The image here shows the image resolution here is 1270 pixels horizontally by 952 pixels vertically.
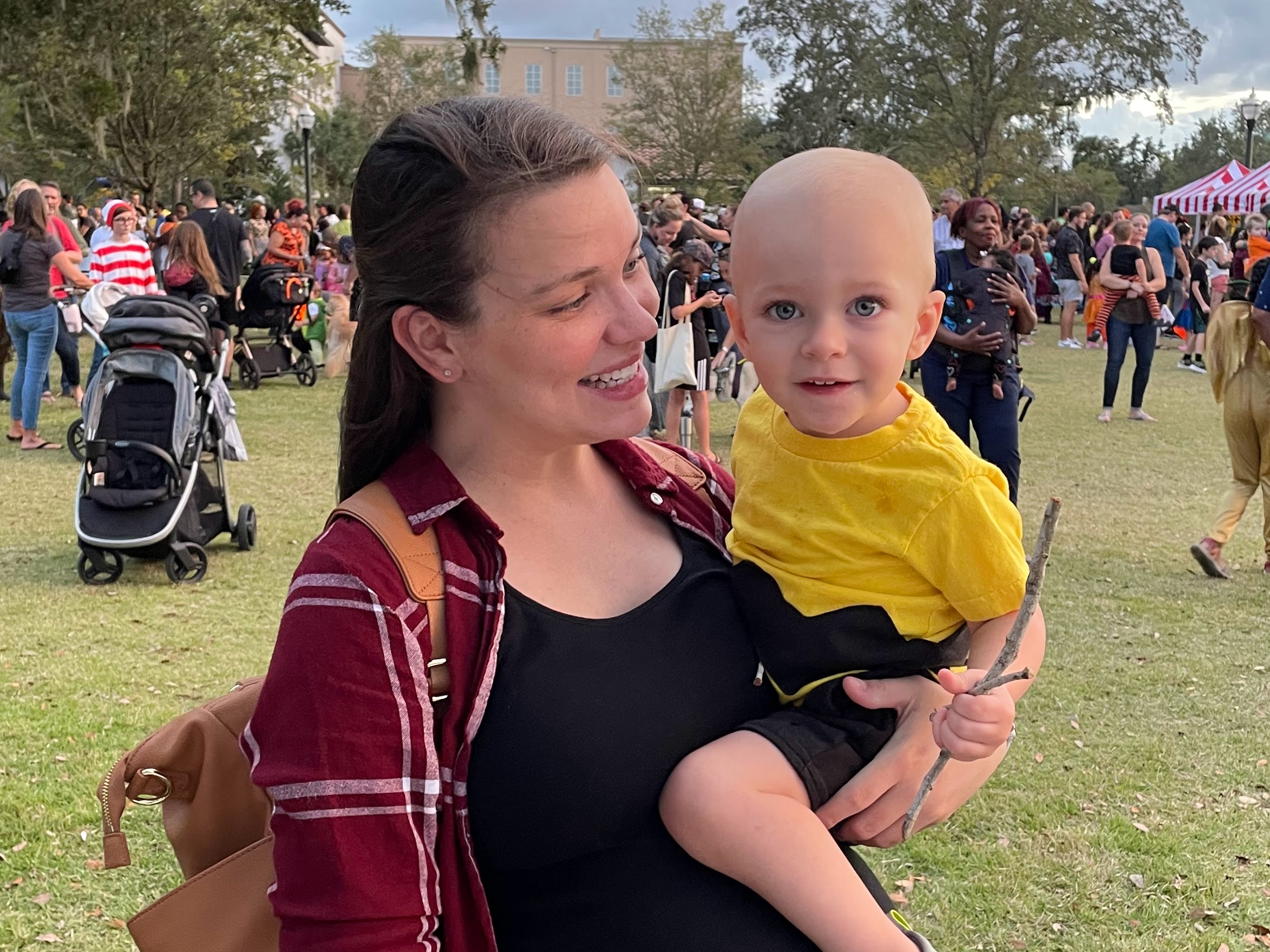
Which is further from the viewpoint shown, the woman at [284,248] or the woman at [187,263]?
the woman at [284,248]

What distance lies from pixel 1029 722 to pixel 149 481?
464 centimetres

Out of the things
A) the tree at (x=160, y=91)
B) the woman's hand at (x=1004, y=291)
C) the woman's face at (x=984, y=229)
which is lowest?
the woman's hand at (x=1004, y=291)

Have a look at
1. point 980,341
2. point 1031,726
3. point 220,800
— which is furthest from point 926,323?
point 980,341

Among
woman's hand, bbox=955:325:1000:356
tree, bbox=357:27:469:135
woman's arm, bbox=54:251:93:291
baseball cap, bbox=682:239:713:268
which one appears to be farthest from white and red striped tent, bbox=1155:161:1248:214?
tree, bbox=357:27:469:135

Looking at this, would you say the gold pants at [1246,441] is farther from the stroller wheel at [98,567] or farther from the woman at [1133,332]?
the stroller wheel at [98,567]

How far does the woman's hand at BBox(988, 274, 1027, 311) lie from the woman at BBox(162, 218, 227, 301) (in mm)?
7905

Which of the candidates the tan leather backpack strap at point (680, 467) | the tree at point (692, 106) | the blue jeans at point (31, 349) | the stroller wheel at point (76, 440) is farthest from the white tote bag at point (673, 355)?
the tree at point (692, 106)

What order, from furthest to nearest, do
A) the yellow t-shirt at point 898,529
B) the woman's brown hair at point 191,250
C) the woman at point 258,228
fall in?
the woman at point 258,228
the woman's brown hair at point 191,250
the yellow t-shirt at point 898,529

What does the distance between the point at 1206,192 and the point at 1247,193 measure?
1436 millimetres

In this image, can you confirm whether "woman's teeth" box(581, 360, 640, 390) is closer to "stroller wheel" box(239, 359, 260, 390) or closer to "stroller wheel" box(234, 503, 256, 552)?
"stroller wheel" box(234, 503, 256, 552)

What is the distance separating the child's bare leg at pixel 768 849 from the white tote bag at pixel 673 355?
786 centimetres

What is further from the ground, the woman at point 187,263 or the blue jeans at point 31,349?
the woman at point 187,263

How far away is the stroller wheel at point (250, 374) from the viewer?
1380cm

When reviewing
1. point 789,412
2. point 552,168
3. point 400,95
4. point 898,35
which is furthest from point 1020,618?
point 400,95
